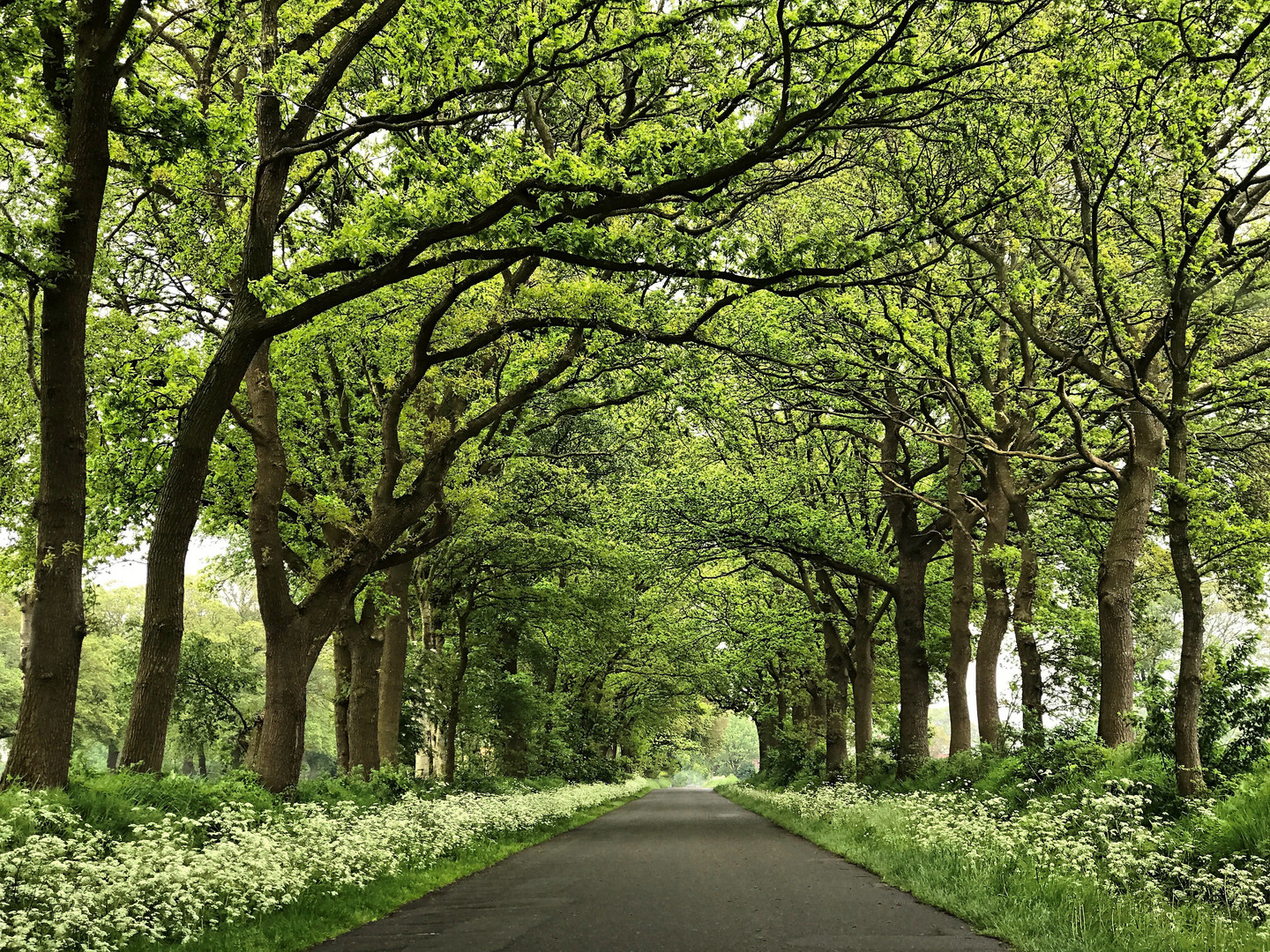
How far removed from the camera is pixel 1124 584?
13.2 metres

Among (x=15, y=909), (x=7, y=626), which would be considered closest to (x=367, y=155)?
(x=15, y=909)

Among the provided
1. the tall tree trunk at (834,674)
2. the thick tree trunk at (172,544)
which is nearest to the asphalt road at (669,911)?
A: the thick tree trunk at (172,544)

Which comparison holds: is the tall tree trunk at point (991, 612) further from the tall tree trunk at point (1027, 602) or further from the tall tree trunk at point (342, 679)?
the tall tree trunk at point (342, 679)

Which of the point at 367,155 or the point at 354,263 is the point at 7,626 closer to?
the point at 367,155

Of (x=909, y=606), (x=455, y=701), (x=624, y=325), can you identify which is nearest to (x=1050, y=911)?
(x=624, y=325)

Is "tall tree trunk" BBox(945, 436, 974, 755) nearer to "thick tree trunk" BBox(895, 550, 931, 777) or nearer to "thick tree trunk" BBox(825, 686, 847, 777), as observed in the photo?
"thick tree trunk" BBox(895, 550, 931, 777)

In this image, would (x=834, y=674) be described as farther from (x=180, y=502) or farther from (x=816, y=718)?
(x=180, y=502)

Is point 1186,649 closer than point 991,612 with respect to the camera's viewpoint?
Yes

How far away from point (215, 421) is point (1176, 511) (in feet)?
35.4

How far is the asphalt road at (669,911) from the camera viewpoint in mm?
7273

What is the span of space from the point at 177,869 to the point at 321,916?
1720 mm

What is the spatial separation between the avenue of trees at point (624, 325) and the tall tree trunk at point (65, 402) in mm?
41

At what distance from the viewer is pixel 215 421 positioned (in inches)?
412

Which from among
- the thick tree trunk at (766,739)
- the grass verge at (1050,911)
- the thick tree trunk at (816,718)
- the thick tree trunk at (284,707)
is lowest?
the thick tree trunk at (766,739)
